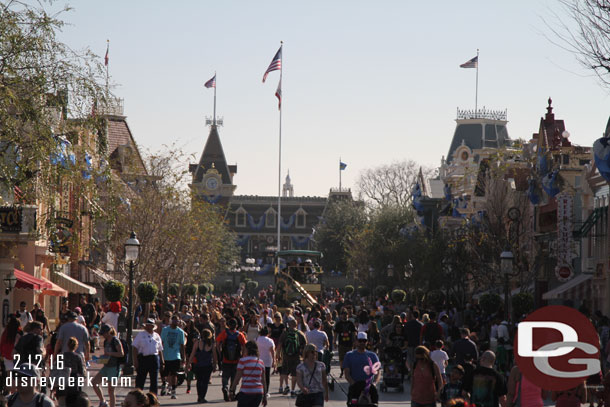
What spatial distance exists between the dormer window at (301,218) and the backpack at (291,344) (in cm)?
11890

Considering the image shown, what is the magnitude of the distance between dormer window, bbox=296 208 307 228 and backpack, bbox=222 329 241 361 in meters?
120

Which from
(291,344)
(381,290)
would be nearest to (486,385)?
(291,344)

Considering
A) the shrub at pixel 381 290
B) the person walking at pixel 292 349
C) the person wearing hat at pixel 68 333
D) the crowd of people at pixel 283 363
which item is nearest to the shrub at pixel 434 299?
the shrub at pixel 381 290

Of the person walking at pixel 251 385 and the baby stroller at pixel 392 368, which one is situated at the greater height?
the person walking at pixel 251 385

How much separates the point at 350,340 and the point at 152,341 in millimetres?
6998

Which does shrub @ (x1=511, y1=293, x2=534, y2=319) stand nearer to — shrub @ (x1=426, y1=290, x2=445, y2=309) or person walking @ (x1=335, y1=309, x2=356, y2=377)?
person walking @ (x1=335, y1=309, x2=356, y2=377)

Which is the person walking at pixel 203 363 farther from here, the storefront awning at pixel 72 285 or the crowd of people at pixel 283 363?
the storefront awning at pixel 72 285

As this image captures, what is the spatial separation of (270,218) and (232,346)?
121m

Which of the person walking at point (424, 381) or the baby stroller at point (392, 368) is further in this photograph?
the baby stroller at point (392, 368)

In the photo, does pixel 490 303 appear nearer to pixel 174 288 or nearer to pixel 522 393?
pixel 522 393

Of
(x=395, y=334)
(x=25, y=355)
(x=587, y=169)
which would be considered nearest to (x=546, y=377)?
(x=25, y=355)

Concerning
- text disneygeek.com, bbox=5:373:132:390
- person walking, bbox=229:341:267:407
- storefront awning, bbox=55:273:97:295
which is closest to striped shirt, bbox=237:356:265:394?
person walking, bbox=229:341:267:407

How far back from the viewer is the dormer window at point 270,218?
456 ft

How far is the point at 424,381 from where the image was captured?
14.1 meters
